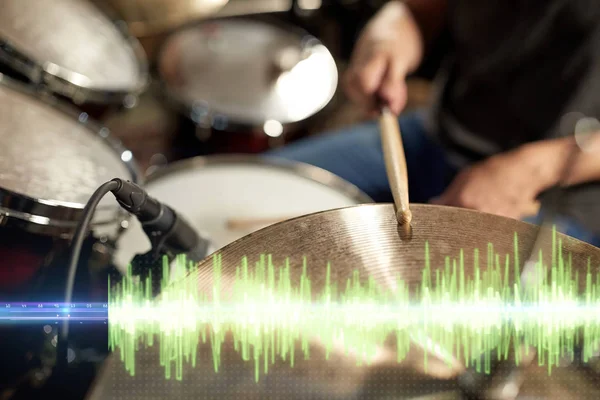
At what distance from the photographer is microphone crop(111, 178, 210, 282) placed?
47cm

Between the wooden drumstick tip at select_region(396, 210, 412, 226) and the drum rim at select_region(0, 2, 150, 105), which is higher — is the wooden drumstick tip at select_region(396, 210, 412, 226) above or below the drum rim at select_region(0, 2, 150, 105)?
below

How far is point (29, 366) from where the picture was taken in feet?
2.20

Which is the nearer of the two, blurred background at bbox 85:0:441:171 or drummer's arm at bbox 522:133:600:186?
drummer's arm at bbox 522:133:600:186

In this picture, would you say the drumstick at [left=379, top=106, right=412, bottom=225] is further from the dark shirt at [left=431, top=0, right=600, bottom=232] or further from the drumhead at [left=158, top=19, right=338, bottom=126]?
the drumhead at [left=158, top=19, right=338, bottom=126]

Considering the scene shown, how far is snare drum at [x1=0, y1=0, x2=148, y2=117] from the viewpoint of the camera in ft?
2.42

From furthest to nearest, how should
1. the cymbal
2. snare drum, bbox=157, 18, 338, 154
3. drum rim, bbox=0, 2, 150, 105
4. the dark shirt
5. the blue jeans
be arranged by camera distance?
snare drum, bbox=157, 18, 338, 154 → the blue jeans → the dark shirt → drum rim, bbox=0, 2, 150, 105 → the cymbal

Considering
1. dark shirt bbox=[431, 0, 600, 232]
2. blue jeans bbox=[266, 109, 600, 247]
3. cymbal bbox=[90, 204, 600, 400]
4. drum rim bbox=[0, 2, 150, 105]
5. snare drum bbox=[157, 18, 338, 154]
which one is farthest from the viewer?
snare drum bbox=[157, 18, 338, 154]

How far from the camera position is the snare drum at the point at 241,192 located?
31.2 inches

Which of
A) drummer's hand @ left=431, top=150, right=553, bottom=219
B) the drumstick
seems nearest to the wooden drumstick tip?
the drumstick

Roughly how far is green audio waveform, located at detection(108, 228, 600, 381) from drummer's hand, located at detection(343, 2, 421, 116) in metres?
0.46

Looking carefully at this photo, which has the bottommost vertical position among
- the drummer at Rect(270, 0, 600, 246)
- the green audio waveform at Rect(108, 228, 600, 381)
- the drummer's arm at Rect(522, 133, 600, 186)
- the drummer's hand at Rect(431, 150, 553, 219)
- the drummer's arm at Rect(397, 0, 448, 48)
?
the green audio waveform at Rect(108, 228, 600, 381)

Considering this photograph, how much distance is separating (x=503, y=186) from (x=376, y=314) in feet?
1.37

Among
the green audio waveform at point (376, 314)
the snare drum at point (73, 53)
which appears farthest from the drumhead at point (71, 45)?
the green audio waveform at point (376, 314)

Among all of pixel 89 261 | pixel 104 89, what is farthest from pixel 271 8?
pixel 89 261
